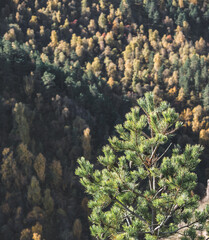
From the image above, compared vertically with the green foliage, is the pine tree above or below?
above

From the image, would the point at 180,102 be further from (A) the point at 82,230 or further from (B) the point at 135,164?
(B) the point at 135,164

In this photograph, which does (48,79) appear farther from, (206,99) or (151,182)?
(151,182)

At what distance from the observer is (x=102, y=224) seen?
1022 centimetres

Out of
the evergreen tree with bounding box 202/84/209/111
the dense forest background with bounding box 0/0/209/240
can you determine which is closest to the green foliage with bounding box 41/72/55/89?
the dense forest background with bounding box 0/0/209/240

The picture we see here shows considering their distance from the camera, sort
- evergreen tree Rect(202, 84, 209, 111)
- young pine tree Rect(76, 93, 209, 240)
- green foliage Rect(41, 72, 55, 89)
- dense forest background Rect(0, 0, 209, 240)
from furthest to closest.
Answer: evergreen tree Rect(202, 84, 209, 111), green foliage Rect(41, 72, 55, 89), dense forest background Rect(0, 0, 209, 240), young pine tree Rect(76, 93, 209, 240)

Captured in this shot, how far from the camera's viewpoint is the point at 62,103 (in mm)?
91500

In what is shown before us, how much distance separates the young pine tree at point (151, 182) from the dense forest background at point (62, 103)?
56.7 m

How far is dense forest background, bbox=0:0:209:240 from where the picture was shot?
70500mm

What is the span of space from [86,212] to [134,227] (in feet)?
229

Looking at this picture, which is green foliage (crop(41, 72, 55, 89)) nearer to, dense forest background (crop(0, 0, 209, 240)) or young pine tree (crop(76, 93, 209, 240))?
dense forest background (crop(0, 0, 209, 240))

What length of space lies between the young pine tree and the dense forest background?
56.7 meters

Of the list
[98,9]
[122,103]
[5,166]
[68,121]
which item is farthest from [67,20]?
[5,166]

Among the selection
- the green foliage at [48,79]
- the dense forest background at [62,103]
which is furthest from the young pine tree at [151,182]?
the green foliage at [48,79]

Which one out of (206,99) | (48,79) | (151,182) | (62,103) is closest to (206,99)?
(206,99)
